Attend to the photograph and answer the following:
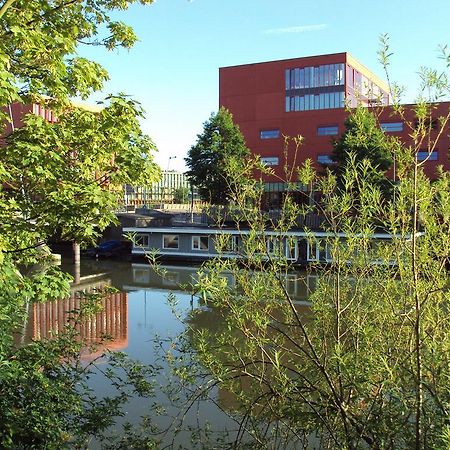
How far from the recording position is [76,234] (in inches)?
215

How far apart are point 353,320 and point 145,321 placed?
1326cm

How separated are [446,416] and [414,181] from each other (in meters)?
1.33

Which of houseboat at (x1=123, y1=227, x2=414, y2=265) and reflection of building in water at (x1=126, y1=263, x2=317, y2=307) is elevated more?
houseboat at (x1=123, y1=227, x2=414, y2=265)

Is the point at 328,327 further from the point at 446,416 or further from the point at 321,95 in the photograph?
the point at 321,95

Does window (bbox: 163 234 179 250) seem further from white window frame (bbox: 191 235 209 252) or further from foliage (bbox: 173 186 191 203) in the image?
foliage (bbox: 173 186 191 203)

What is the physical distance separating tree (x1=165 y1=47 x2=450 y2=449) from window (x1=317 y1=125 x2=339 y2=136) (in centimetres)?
4254

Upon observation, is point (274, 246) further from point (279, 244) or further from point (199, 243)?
point (199, 243)

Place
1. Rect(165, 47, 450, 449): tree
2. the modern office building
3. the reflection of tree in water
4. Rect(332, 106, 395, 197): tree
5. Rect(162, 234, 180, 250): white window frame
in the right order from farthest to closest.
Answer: the modern office building < Rect(162, 234, 180, 250): white window frame < the reflection of tree in water < Rect(332, 106, 395, 197): tree < Rect(165, 47, 450, 449): tree

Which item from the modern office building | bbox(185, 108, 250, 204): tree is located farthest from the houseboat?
the modern office building

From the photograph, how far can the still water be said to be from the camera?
4.66m

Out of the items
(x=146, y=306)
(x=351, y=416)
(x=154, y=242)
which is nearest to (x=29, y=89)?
(x=351, y=416)

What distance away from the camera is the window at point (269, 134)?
47.0 meters

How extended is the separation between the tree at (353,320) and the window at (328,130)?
42536 mm

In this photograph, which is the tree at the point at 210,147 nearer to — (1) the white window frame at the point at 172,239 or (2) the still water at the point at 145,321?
(1) the white window frame at the point at 172,239
